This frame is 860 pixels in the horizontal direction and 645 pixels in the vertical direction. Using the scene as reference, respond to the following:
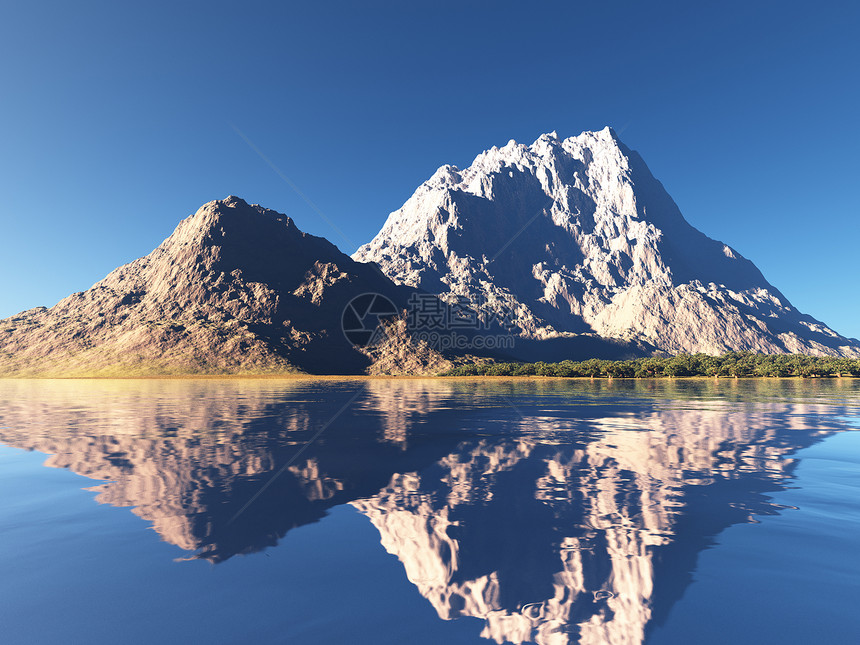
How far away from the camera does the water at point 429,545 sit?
19.5 feet

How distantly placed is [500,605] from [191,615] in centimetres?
457

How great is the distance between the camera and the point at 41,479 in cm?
1412

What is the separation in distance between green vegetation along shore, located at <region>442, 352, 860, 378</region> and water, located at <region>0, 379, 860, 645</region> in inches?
4638

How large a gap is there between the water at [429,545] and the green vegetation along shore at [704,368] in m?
118

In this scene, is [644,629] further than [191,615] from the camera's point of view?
No

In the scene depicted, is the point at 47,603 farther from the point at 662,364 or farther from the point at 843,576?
the point at 662,364

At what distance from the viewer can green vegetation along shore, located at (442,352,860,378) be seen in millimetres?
121625

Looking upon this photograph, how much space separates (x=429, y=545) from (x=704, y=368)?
14844 centimetres

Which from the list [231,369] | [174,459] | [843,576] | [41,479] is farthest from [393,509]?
[231,369]

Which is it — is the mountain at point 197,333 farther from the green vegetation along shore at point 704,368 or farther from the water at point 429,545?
the water at point 429,545
